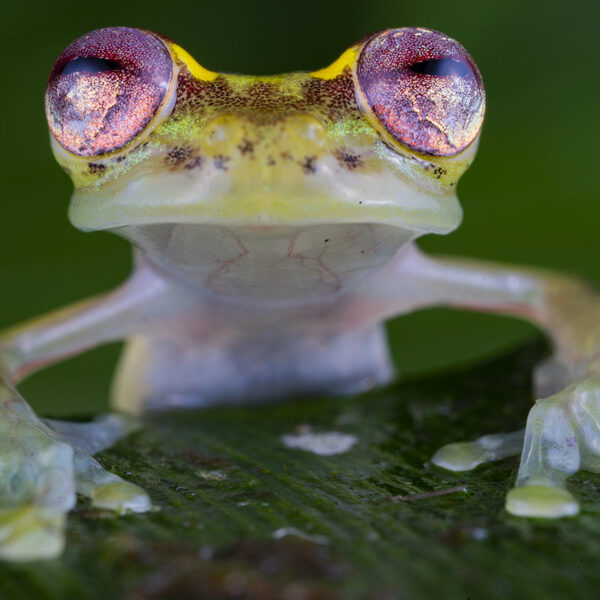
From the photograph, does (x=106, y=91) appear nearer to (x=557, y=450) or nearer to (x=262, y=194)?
(x=262, y=194)

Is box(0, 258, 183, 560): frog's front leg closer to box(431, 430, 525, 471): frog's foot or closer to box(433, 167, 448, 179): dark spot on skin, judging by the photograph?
box(431, 430, 525, 471): frog's foot

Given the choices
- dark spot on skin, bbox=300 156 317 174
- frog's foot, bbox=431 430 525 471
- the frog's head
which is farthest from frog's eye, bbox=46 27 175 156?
frog's foot, bbox=431 430 525 471

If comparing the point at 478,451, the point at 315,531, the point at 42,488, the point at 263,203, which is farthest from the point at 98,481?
the point at 478,451

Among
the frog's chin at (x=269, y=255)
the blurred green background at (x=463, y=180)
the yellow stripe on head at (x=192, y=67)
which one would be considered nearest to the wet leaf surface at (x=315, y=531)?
the frog's chin at (x=269, y=255)

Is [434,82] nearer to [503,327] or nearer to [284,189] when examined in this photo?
[284,189]

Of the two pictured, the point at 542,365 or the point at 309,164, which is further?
the point at 542,365
